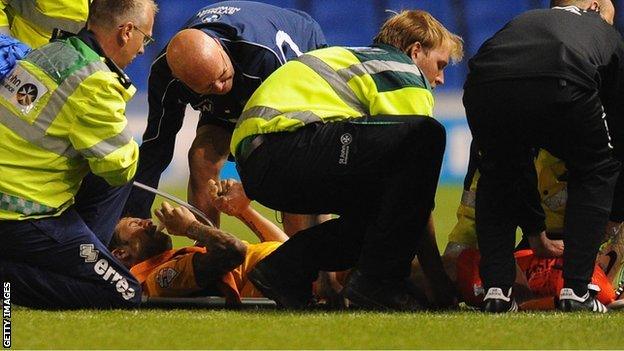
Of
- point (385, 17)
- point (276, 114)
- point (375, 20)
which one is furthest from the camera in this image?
point (375, 20)

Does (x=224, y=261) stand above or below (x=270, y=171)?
below

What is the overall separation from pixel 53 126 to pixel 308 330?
1.26m

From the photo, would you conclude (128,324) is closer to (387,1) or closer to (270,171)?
(270,171)

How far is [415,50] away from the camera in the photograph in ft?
18.1

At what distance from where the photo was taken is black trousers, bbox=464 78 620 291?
5.00 meters

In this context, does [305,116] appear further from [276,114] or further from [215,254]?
[215,254]

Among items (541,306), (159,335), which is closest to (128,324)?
(159,335)

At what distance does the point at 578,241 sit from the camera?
502cm

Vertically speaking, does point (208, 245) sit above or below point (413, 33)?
below

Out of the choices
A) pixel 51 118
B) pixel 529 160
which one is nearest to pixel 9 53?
pixel 51 118

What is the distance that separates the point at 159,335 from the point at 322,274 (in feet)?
4.06

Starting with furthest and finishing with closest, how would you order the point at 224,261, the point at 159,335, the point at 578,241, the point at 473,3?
the point at 473,3
the point at 224,261
the point at 578,241
the point at 159,335

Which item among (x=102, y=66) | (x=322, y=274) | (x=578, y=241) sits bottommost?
(x=322, y=274)

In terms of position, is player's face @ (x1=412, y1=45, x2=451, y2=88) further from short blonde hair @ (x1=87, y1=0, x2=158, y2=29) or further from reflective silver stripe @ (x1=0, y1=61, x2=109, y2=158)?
reflective silver stripe @ (x1=0, y1=61, x2=109, y2=158)
